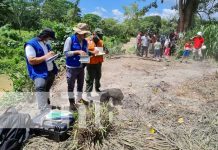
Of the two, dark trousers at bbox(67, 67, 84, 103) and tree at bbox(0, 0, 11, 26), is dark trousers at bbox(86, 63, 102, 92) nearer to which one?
dark trousers at bbox(67, 67, 84, 103)

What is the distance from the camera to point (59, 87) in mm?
8492

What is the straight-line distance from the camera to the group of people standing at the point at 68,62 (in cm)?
502

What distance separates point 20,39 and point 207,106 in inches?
785

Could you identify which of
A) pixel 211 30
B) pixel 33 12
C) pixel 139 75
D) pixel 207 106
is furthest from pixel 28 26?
pixel 207 106

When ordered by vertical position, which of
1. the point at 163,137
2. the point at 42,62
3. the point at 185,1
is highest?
the point at 185,1

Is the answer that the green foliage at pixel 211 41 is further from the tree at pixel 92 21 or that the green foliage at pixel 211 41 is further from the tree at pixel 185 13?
the tree at pixel 92 21

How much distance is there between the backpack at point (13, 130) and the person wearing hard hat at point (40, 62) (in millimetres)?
720

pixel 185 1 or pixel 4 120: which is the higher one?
pixel 185 1

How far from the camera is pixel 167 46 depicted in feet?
55.1

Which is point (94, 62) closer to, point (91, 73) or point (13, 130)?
point (91, 73)

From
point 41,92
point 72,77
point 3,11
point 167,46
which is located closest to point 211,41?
point 167,46

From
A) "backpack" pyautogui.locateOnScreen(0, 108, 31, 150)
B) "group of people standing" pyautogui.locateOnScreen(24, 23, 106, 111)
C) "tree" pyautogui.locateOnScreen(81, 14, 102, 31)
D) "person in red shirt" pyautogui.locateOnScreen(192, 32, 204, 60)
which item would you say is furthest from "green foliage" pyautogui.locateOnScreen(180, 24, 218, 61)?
"backpack" pyautogui.locateOnScreen(0, 108, 31, 150)

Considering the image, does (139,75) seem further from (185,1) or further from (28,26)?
(28,26)

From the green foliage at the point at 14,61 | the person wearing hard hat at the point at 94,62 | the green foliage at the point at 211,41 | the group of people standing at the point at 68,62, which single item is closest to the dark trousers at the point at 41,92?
the group of people standing at the point at 68,62
